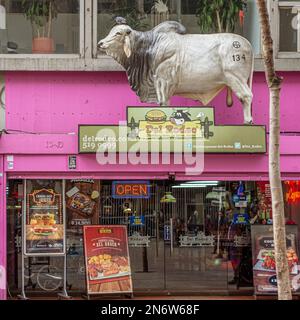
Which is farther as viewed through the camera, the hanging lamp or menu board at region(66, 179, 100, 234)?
the hanging lamp

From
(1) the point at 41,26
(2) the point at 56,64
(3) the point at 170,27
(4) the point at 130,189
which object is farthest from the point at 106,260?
(1) the point at 41,26

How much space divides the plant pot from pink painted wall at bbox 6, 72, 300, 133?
0.44m

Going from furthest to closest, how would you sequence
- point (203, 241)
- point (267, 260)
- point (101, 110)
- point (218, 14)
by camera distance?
point (203, 241), point (267, 260), point (218, 14), point (101, 110)

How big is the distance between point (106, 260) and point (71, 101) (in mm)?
3005

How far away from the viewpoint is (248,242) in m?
13.3

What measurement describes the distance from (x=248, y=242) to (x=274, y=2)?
462cm

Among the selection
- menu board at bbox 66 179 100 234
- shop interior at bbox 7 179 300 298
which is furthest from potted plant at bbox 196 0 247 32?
menu board at bbox 66 179 100 234

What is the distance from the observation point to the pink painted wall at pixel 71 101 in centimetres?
1234

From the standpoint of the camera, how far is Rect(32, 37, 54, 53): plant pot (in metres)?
12.4

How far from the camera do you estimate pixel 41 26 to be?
41.2ft

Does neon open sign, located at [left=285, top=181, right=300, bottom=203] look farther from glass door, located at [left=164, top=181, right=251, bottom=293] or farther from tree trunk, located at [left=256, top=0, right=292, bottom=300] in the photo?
tree trunk, located at [left=256, top=0, right=292, bottom=300]

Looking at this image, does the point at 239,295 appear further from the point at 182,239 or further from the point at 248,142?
the point at 248,142

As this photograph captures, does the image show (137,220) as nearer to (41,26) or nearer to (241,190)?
(241,190)

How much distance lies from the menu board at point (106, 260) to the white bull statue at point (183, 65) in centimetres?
268
